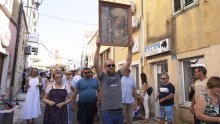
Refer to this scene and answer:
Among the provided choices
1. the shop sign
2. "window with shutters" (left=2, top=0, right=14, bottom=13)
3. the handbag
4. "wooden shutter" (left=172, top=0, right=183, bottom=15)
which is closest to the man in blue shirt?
the handbag

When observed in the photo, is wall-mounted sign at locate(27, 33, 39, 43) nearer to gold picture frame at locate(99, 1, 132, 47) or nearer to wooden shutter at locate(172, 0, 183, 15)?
wooden shutter at locate(172, 0, 183, 15)

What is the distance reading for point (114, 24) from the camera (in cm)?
495

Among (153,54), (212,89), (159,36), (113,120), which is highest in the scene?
(159,36)

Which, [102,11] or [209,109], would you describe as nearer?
[209,109]

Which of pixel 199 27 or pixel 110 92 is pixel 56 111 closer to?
pixel 110 92

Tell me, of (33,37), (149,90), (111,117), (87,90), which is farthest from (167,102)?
(33,37)

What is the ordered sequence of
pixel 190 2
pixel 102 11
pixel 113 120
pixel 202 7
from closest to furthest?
pixel 113 120 < pixel 102 11 < pixel 202 7 < pixel 190 2

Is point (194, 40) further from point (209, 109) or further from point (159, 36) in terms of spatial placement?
point (209, 109)

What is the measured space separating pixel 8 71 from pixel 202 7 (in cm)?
928

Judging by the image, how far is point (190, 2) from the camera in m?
7.38

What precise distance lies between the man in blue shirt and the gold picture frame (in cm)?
164

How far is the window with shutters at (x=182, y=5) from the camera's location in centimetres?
723

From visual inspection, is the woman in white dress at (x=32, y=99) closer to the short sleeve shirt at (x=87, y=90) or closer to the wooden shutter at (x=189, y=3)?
the short sleeve shirt at (x=87, y=90)

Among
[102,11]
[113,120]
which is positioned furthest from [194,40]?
[113,120]
